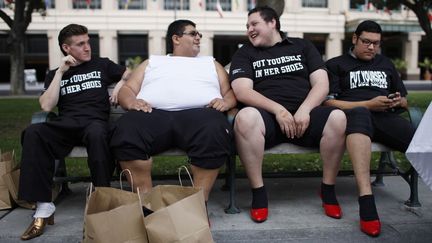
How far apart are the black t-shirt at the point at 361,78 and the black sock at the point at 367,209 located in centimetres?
97

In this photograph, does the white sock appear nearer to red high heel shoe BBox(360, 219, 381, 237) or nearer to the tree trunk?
red high heel shoe BBox(360, 219, 381, 237)

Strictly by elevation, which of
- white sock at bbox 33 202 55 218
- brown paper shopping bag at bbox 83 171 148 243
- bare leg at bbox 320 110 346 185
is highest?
bare leg at bbox 320 110 346 185

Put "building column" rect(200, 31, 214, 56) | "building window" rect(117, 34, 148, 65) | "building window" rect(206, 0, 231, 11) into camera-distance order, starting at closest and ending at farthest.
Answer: "building column" rect(200, 31, 214, 56)
"building window" rect(206, 0, 231, 11)
"building window" rect(117, 34, 148, 65)

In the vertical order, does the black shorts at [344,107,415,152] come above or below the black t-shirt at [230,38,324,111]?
below

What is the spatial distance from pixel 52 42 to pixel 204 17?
37.1 feet

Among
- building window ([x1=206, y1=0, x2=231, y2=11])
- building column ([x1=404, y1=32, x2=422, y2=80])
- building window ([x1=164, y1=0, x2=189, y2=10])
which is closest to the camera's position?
building window ([x1=164, y1=0, x2=189, y2=10])

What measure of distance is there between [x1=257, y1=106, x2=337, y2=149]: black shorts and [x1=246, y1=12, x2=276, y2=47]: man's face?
661 millimetres

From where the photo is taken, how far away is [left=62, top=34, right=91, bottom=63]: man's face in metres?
3.65

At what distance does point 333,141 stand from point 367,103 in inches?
20.0

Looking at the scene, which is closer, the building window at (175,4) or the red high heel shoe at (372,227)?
the red high heel shoe at (372,227)

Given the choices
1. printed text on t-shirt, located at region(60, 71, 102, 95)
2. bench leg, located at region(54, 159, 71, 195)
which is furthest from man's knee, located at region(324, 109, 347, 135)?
bench leg, located at region(54, 159, 71, 195)

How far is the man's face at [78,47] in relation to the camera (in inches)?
144

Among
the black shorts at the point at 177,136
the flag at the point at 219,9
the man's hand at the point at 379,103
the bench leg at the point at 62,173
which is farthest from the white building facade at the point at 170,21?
the black shorts at the point at 177,136

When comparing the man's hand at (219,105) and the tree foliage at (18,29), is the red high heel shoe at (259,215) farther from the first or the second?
the tree foliage at (18,29)
